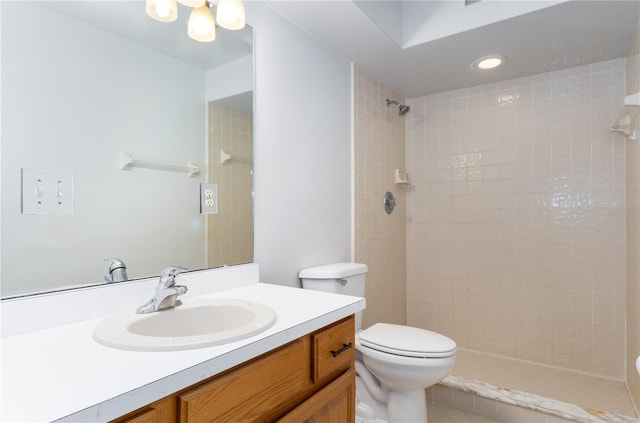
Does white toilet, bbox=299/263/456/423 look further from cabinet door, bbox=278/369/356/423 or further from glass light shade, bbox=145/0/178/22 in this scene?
glass light shade, bbox=145/0/178/22

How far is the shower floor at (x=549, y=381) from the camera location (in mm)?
A: 1872

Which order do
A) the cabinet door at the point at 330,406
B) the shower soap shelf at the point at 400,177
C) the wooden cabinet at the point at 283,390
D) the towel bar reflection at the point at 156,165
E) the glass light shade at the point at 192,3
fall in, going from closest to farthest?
the wooden cabinet at the point at 283,390
the cabinet door at the point at 330,406
the towel bar reflection at the point at 156,165
the glass light shade at the point at 192,3
the shower soap shelf at the point at 400,177

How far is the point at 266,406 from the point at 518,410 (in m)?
1.62

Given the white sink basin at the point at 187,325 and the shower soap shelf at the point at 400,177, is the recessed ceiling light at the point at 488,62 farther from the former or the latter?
the white sink basin at the point at 187,325

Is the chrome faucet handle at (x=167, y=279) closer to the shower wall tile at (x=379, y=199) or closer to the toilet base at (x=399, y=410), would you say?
the toilet base at (x=399, y=410)

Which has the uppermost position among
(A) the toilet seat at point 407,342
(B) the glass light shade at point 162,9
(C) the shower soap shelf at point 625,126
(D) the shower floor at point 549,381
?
(B) the glass light shade at point 162,9

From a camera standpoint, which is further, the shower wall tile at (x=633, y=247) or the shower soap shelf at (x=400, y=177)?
the shower soap shelf at (x=400, y=177)

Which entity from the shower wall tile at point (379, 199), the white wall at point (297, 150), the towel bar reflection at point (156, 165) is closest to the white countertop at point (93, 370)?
the towel bar reflection at point (156, 165)

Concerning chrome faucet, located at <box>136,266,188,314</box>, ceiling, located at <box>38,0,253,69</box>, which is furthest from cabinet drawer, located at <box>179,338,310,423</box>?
ceiling, located at <box>38,0,253,69</box>

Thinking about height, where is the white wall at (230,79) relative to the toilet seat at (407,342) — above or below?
above

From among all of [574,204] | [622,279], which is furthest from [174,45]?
[622,279]

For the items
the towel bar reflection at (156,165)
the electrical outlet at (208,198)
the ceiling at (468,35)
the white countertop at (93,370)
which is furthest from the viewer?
the ceiling at (468,35)

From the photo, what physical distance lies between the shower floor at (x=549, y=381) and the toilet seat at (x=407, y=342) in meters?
0.73

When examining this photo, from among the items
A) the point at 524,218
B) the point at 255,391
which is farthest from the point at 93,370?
the point at 524,218
